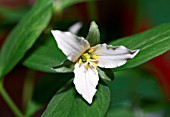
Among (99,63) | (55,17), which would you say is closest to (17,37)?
(99,63)

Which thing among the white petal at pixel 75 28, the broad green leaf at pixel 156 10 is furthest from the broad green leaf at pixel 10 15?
the broad green leaf at pixel 156 10

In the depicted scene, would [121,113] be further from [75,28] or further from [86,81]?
[86,81]

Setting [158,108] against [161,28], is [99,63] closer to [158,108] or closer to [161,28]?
[161,28]

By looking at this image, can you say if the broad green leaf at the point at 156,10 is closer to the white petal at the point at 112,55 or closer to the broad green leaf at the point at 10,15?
the broad green leaf at the point at 10,15

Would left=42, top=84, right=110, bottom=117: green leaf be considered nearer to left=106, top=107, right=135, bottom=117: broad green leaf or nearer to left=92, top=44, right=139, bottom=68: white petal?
left=92, top=44, right=139, bottom=68: white petal

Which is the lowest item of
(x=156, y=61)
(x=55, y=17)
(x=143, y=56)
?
(x=156, y=61)

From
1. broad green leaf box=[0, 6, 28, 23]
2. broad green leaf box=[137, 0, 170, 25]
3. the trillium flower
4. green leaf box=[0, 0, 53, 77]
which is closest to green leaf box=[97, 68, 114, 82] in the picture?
the trillium flower
